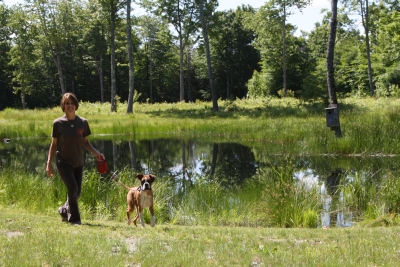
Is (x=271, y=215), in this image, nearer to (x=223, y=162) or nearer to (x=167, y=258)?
(x=167, y=258)

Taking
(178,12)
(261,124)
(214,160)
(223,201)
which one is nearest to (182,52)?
(178,12)

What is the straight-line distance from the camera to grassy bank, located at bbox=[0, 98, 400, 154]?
1705 cm

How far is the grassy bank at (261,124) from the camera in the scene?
671 inches

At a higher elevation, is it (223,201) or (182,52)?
(182,52)

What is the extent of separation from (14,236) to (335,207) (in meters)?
6.93

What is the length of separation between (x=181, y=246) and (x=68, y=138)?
259 centimetres

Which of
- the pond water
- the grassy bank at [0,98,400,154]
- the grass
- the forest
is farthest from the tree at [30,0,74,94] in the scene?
the grass

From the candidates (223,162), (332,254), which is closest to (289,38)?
(223,162)

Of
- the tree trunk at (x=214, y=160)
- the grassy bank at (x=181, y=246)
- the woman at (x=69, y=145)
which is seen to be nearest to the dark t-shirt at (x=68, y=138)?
the woman at (x=69, y=145)

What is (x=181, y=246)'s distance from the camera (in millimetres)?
5586

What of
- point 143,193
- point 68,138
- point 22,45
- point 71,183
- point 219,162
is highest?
point 22,45

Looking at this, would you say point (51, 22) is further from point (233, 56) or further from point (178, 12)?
point (233, 56)

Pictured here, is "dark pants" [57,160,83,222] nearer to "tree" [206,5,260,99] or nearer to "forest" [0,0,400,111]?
"forest" [0,0,400,111]

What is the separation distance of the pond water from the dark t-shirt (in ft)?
16.0
